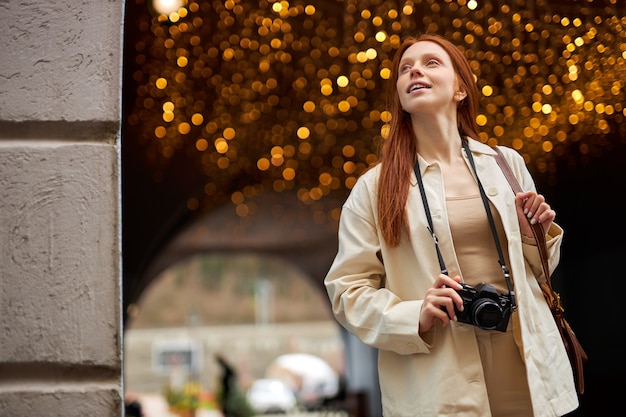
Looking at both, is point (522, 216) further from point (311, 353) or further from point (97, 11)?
point (311, 353)

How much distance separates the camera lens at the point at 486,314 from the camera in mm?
1825

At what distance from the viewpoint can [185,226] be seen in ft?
31.9

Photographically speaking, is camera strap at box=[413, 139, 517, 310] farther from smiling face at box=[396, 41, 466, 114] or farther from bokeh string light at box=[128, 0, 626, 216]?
bokeh string light at box=[128, 0, 626, 216]

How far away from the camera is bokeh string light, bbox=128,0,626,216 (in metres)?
4.29

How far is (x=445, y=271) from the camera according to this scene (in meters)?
1.89

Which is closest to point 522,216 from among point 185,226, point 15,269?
point 15,269

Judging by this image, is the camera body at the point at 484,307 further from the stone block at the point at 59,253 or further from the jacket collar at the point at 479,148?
the stone block at the point at 59,253

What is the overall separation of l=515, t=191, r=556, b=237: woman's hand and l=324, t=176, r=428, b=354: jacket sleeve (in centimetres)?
35

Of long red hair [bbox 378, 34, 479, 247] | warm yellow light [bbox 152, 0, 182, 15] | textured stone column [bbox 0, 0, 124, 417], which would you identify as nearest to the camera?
textured stone column [bbox 0, 0, 124, 417]

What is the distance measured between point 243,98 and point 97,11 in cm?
523

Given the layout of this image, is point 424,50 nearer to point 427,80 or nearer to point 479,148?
point 427,80

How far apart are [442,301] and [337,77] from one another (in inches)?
198

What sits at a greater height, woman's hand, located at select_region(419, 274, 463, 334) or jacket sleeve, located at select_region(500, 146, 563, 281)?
jacket sleeve, located at select_region(500, 146, 563, 281)

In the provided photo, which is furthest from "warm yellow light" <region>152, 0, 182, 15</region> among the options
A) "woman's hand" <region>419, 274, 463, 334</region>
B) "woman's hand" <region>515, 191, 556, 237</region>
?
"woman's hand" <region>419, 274, 463, 334</region>
